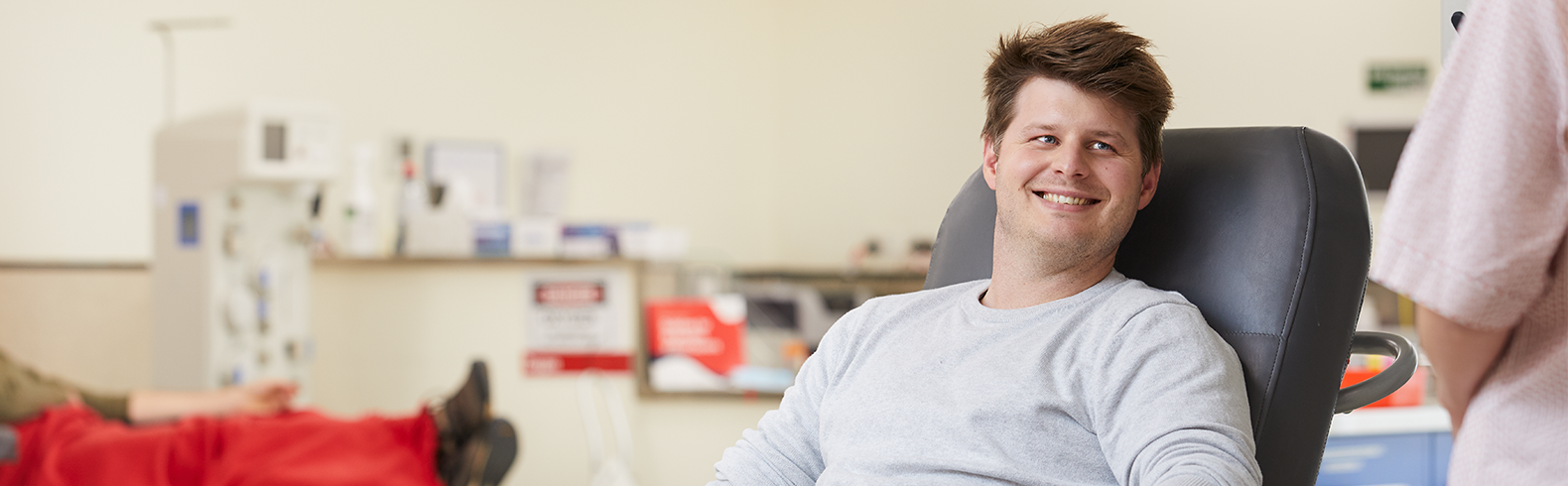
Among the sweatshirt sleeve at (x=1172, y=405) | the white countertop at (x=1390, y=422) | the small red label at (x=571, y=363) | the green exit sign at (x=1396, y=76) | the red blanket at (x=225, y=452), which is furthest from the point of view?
the green exit sign at (x=1396, y=76)

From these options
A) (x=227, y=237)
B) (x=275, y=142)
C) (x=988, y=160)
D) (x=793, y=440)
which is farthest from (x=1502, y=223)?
(x=227, y=237)

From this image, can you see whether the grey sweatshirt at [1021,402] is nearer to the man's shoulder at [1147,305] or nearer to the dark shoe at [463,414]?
the man's shoulder at [1147,305]

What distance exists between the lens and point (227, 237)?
127 inches

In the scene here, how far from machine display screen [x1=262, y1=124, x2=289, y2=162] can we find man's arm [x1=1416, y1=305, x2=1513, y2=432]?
10.3 feet

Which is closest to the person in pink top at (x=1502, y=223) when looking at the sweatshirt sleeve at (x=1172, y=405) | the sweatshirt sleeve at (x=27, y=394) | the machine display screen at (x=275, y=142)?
the sweatshirt sleeve at (x=1172, y=405)

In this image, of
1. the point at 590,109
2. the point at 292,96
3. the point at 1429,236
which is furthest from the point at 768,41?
the point at 1429,236

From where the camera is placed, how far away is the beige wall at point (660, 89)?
364 centimetres

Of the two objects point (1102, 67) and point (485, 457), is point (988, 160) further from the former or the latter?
point (485, 457)

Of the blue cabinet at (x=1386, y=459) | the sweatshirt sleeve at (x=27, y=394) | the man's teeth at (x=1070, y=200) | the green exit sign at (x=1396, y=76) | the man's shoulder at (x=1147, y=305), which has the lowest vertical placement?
the blue cabinet at (x=1386, y=459)

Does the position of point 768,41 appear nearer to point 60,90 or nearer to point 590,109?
point 590,109

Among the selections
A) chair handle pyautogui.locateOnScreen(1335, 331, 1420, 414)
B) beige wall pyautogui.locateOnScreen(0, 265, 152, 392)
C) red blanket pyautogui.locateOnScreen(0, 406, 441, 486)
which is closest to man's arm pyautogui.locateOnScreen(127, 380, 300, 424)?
red blanket pyautogui.locateOnScreen(0, 406, 441, 486)

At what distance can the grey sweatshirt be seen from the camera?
0.95 m

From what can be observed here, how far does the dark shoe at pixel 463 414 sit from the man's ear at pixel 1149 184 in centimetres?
177

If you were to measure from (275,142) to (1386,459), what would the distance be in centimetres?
325
